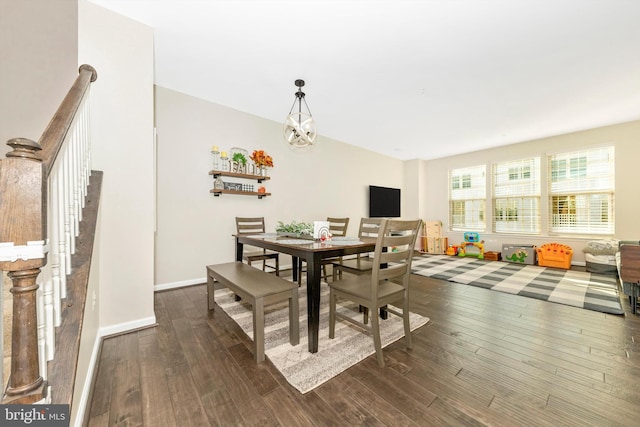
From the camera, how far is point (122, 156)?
83.3 inches

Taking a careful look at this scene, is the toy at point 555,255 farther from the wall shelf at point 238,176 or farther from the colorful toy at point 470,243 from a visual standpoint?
the wall shelf at point 238,176

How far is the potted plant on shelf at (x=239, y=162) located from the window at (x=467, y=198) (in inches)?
222

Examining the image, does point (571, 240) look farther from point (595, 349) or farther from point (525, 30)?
point (525, 30)

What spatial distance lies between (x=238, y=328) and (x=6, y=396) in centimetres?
157

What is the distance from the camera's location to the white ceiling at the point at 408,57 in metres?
2.05

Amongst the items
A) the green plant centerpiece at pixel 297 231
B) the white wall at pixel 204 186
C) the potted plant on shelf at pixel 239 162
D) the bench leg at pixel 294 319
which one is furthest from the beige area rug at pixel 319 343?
the potted plant on shelf at pixel 239 162

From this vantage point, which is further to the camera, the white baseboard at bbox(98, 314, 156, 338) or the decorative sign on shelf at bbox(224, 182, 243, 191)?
the decorative sign on shelf at bbox(224, 182, 243, 191)

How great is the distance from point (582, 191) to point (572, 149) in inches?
33.9

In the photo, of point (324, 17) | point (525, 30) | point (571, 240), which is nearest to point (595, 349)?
point (525, 30)

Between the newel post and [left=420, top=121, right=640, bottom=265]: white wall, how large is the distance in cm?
710

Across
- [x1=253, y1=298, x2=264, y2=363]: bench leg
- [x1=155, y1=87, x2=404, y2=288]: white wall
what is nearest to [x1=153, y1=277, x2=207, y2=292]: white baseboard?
[x1=155, y1=87, x2=404, y2=288]: white wall

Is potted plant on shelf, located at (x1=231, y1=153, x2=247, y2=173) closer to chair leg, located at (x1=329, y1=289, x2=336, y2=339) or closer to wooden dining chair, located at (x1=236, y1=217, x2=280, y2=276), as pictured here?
wooden dining chair, located at (x1=236, y1=217, x2=280, y2=276)

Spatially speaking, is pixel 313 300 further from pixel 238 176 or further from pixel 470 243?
pixel 470 243

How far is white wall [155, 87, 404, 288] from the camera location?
3.25 m
